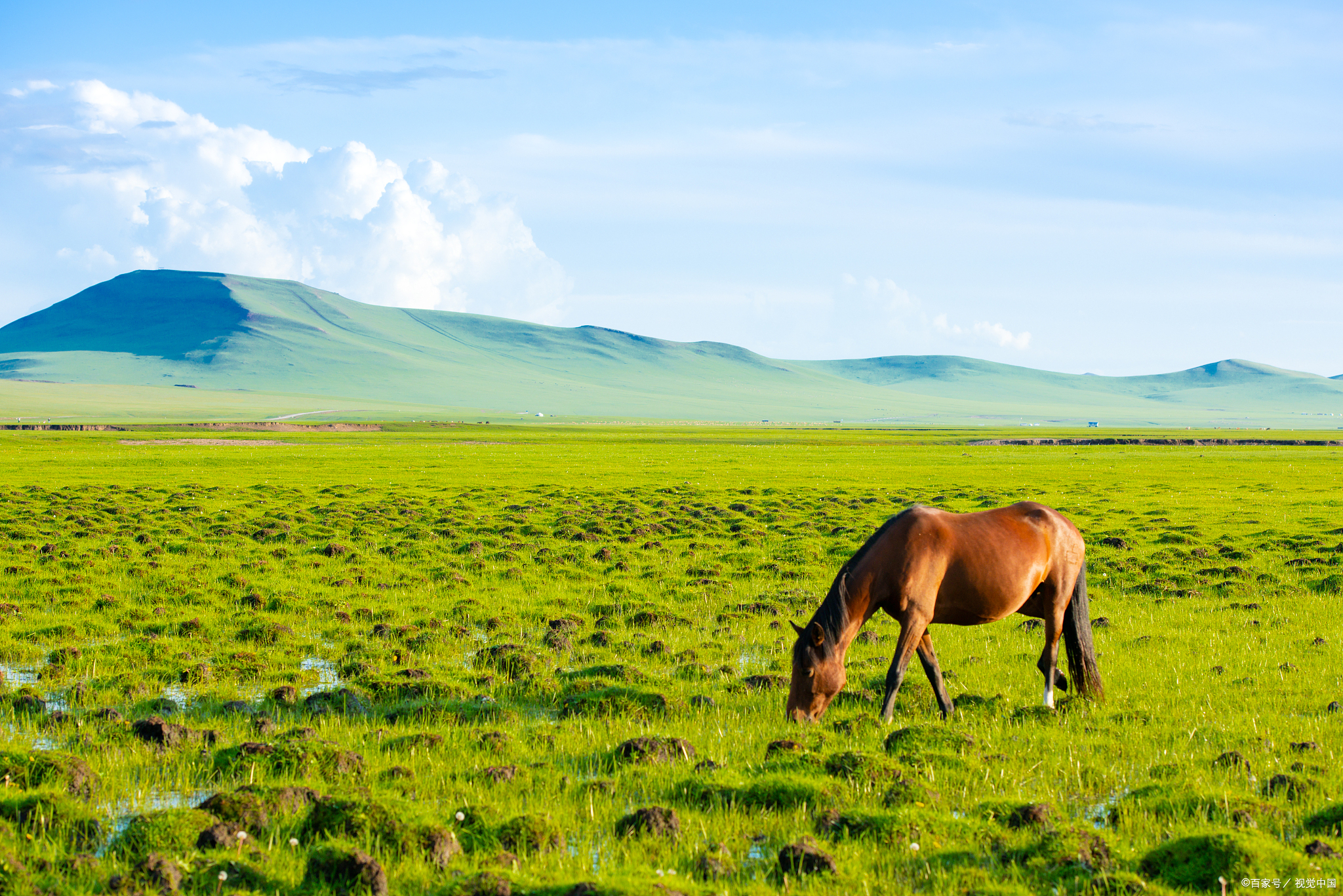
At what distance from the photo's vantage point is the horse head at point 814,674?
985 cm

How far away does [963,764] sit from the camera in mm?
8742

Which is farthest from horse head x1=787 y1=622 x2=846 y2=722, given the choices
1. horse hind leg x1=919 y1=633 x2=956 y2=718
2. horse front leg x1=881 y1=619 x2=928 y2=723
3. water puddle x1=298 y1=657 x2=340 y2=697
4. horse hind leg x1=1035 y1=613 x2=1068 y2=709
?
water puddle x1=298 y1=657 x2=340 y2=697

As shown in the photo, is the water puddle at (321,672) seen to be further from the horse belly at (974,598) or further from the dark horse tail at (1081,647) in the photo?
the dark horse tail at (1081,647)

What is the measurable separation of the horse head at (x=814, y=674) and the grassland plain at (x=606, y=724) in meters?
0.29

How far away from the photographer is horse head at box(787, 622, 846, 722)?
985cm

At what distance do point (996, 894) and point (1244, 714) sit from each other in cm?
564

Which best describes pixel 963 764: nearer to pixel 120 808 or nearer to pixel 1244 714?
pixel 1244 714

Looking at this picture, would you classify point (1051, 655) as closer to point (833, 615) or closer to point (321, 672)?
point (833, 615)

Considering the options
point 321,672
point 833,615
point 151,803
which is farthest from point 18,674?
point 833,615

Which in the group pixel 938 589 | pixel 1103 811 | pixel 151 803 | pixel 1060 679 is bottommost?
pixel 1103 811

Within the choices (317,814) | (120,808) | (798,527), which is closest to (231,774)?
(120,808)

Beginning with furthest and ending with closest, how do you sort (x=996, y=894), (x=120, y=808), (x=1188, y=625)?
(x=1188, y=625) < (x=120, y=808) < (x=996, y=894)

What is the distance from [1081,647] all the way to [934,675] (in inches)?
79.8

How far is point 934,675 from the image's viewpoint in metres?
10.3
